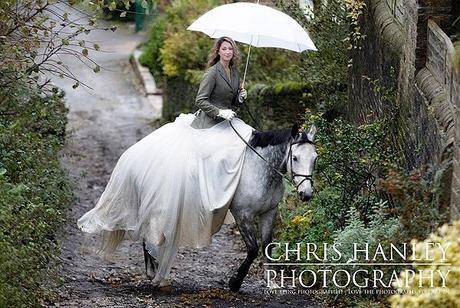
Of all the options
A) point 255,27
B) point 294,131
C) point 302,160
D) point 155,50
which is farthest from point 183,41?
point 302,160

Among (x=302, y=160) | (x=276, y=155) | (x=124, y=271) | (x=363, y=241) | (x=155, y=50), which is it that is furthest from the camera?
(x=155, y=50)

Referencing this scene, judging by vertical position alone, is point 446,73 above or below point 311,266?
above

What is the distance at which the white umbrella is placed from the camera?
12.1 metres

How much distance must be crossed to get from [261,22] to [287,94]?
5.43 metres

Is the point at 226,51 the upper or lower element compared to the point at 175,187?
upper

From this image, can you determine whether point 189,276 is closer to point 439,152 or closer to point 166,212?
point 166,212

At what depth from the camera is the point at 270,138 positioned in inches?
468

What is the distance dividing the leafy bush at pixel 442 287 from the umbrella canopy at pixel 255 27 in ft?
12.2

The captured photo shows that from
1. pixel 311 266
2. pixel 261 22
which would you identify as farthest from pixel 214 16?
pixel 311 266

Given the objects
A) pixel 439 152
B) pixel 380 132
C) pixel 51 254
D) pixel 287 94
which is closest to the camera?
pixel 439 152

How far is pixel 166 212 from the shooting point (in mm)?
11961

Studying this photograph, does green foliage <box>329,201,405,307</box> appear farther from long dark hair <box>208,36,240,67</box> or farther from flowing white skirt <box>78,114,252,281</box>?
long dark hair <box>208,36,240,67</box>

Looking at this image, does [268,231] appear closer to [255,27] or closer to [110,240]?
[110,240]

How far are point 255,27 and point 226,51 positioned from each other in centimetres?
40
